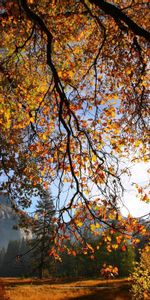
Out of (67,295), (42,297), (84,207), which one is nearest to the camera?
(84,207)

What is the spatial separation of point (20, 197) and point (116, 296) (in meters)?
28.8

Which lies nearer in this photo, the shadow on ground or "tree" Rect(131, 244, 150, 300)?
"tree" Rect(131, 244, 150, 300)

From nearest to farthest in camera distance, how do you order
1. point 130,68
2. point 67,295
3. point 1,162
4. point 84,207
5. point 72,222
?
1. point 72,222
2. point 84,207
3. point 130,68
4. point 1,162
5. point 67,295

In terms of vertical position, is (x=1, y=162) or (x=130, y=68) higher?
(x=130, y=68)

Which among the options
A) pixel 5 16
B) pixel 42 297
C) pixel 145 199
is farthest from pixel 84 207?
pixel 42 297

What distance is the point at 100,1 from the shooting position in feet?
22.9

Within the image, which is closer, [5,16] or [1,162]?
[5,16]

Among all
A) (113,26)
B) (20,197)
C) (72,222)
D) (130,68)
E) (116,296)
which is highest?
(113,26)

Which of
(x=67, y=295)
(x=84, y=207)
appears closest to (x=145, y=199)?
(x=84, y=207)

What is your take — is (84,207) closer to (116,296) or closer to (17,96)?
(17,96)

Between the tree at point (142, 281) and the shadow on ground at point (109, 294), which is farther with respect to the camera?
the shadow on ground at point (109, 294)

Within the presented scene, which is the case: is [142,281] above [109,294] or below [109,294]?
above

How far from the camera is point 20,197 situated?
1196cm

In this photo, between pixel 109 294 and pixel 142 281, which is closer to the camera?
pixel 142 281
